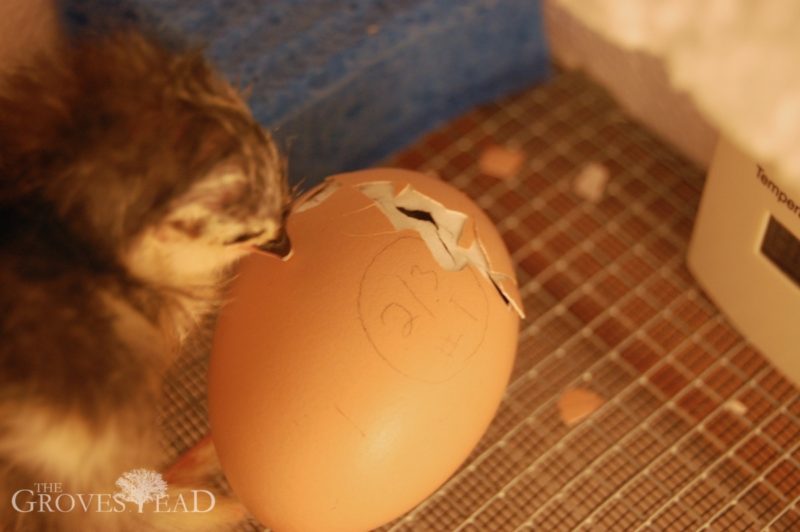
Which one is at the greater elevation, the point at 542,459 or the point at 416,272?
the point at 416,272

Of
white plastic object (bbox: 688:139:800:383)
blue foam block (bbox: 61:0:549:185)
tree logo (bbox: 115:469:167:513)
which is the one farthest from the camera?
blue foam block (bbox: 61:0:549:185)

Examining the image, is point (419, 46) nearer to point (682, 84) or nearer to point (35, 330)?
point (682, 84)

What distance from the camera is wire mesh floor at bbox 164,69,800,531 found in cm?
109

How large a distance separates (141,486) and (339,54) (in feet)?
2.18

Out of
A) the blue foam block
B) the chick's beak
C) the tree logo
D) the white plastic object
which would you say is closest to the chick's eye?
the chick's beak

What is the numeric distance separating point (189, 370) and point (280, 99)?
1.31ft

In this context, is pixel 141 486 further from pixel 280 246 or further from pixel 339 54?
pixel 339 54

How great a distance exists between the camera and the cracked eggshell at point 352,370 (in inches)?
33.7

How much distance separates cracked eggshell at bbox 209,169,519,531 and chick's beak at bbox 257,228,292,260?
3 cm

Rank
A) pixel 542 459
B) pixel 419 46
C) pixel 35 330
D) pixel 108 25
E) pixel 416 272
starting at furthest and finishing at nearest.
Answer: pixel 419 46 < pixel 108 25 < pixel 542 459 < pixel 416 272 < pixel 35 330

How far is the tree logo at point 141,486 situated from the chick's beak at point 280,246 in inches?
10.7

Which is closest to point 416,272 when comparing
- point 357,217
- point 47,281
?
point 357,217

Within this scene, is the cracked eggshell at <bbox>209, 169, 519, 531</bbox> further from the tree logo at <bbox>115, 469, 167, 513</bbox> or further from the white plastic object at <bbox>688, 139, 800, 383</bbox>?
the white plastic object at <bbox>688, 139, 800, 383</bbox>

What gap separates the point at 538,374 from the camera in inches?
47.3
